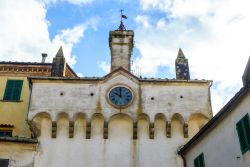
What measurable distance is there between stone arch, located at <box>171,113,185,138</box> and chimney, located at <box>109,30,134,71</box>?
484 centimetres

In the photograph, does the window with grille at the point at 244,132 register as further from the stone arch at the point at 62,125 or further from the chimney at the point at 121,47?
the chimney at the point at 121,47

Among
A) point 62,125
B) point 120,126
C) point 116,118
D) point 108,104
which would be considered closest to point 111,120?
point 116,118

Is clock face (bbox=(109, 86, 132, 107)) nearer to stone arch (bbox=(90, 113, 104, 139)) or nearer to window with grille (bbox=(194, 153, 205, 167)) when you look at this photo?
stone arch (bbox=(90, 113, 104, 139))

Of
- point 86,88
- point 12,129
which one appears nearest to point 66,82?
point 86,88

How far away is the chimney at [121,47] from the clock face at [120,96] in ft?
6.35

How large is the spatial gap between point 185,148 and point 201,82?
Result: 5.12m

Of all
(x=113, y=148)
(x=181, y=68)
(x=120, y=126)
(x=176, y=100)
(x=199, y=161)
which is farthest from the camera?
(x=181, y=68)

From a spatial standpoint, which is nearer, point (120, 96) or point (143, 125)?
point (143, 125)

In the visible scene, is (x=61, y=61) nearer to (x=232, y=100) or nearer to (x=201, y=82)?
(x=201, y=82)

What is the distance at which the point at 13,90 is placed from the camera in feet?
93.7

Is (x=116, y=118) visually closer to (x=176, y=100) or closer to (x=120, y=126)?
(x=120, y=126)

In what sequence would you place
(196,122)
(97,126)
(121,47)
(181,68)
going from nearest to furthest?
1. (97,126)
2. (196,122)
3. (181,68)
4. (121,47)

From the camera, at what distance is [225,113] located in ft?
57.8

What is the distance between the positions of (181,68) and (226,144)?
1023 centimetres
